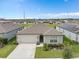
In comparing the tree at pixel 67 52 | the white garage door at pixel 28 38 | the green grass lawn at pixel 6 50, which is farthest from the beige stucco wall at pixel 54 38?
the tree at pixel 67 52

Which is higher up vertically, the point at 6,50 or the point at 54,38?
the point at 54,38

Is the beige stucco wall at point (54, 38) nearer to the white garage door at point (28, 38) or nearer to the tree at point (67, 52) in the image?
the white garage door at point (28, 38)

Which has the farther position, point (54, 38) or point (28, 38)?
point (28, 38)

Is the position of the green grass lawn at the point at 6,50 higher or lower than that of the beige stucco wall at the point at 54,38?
lower

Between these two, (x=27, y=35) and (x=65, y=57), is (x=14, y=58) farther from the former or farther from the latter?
(x=27, y=35)

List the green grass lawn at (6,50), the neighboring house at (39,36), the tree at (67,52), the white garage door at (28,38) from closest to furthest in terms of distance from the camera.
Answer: the tree at (67,52) → the green grass lawn at (6,50) → the neighboring house at (39,36) → the white garage door at (28,38)

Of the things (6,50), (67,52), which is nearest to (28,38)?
(6,50)

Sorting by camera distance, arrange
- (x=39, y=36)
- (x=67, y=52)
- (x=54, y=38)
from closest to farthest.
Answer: (x=67, y=52) → (x=54, y=38) → (x=39, y=36)

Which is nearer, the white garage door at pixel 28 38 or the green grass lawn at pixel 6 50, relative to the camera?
the green grass lawn at pixel 6 50

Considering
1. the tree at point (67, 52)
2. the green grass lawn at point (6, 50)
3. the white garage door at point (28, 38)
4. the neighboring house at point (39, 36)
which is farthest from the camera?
the white garage door at point (28, 38)

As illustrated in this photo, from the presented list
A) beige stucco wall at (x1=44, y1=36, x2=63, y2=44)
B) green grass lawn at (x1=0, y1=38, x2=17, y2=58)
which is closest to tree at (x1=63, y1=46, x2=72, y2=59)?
green grass lawn at (x1=0, y1=38, x2=17, y2=58)

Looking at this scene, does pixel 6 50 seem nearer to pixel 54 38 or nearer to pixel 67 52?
pixel 54 38
